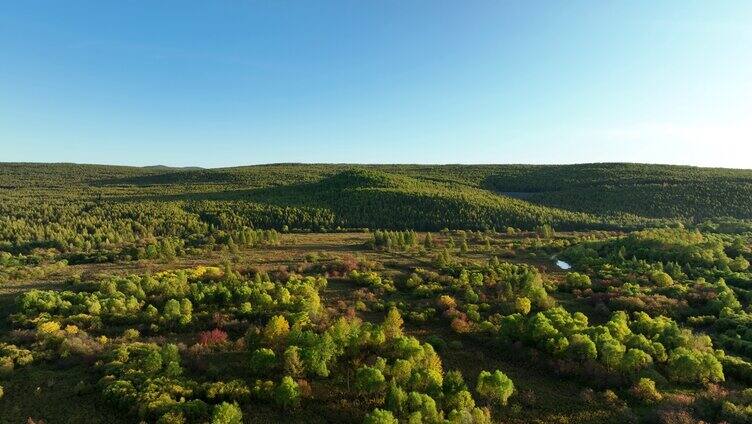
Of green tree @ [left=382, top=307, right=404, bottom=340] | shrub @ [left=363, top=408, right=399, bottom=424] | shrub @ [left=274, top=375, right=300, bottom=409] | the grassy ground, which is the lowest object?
the grassy ground

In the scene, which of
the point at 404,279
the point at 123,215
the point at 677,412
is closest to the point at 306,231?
the point at 123,215

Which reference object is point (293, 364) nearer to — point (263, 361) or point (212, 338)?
point (263, 361)

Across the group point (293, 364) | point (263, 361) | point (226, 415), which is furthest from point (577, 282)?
point (226, 415)

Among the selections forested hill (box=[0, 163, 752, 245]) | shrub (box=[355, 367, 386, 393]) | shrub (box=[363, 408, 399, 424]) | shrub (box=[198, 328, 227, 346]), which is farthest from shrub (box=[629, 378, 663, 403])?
forested hill (box=[0, 163, 752, 245])

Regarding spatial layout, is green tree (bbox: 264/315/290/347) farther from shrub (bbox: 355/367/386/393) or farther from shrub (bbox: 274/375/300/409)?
shrub (bbox: 355/367/386/393)

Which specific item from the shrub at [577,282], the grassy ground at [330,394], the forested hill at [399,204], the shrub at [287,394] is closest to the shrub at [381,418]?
the grassy ground at [330,394]

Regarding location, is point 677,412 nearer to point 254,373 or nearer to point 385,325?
point 385,325

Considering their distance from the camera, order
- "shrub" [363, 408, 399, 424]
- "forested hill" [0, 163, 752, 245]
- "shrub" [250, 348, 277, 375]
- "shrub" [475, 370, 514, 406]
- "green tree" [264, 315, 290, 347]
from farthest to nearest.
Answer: "forested hill" [0, 163, 752, 245] → "green tree" [264, 315, 290, 347] → "shrub" [250, 348, 277, 375] → "shrub" [475, 370, 514, 406] → "shrub" [363, 408, 399, 424]

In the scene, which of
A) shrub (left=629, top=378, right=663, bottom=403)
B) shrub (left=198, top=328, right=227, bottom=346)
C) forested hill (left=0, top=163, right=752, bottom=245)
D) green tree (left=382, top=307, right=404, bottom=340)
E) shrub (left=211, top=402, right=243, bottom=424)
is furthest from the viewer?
forested hill (left=0, top=163, right=752, bottom=245)
